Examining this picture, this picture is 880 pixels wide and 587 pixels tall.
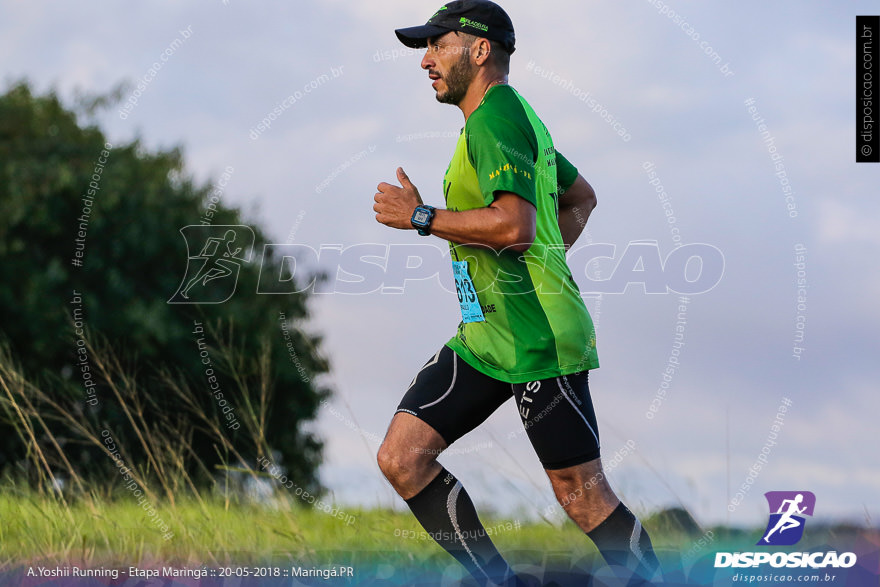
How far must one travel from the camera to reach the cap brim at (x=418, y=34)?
3.87 m

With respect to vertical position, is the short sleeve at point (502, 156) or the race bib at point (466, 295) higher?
the short sleeve at point (502, 156)

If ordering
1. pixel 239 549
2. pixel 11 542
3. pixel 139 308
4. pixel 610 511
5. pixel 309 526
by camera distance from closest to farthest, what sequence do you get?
pixel 610 511
pixel 239 549
pixel 11 542
pixel 309 526
pixel 139 308

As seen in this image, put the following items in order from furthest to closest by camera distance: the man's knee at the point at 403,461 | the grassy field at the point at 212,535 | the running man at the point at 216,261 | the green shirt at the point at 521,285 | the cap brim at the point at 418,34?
the running man at the point at 216,261 → the grassy field at the point at 212,535 → the cap brim at the point at 418,34 → the man's knee at the point at 403,461 → the green shirt at the point at 521,285

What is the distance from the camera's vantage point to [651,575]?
3.66 metres

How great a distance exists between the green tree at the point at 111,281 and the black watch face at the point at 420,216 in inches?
356

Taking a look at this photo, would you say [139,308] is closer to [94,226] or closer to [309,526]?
[94,226]

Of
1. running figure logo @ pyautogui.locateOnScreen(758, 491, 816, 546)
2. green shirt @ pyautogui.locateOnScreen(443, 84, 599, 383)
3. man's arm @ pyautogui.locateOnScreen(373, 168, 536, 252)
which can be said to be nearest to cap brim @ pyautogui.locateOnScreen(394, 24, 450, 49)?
green shirt @ pyautogui.locateOnScreen(443, 84, 599, 383)

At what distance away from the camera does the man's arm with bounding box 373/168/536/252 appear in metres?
3.38

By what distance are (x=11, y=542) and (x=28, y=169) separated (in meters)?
10.0

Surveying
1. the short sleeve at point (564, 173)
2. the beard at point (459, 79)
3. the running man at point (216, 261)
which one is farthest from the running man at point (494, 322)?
the running man at point (216, 261)

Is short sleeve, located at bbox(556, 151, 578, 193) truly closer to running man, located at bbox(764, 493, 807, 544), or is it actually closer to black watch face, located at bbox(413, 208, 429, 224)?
black watch face, located at bbox(413, 208, 429, 224)

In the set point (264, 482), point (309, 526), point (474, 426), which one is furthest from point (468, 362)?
point (309, 526)

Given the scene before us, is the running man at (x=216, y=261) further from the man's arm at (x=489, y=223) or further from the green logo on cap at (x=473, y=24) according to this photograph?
the green logo on cap at (x=473, y=24)

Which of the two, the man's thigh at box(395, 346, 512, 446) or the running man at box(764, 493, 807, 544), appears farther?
the running man at box(764, 493, 807, 544)
